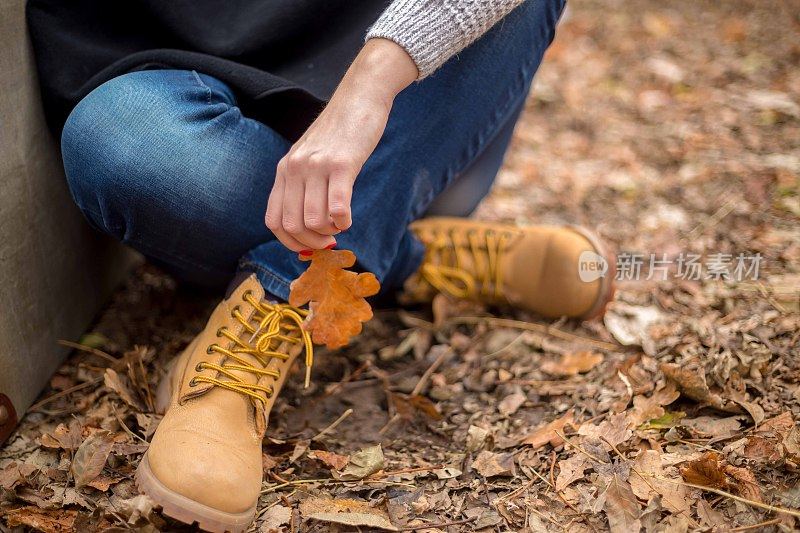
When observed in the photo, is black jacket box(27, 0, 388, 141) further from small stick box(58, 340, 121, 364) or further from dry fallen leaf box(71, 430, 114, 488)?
dry fallen leaf box(71, 430, 114, 488)

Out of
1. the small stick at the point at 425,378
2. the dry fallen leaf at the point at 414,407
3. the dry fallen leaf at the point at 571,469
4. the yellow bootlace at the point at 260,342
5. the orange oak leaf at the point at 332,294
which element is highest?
the orange oak leaf at the point at 332,294

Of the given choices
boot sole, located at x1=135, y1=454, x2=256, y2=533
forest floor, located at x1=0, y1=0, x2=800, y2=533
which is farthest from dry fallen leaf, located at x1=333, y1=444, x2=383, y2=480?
boot sole, located at x1=135, y1=454, x2=256, y2=533

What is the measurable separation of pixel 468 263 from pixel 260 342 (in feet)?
2.10

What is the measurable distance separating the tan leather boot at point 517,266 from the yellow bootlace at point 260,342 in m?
0.49

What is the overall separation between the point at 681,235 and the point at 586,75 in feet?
4.22

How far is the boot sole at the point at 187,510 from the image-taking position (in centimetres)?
106

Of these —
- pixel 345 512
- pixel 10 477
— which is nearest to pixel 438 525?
pixel 345 512

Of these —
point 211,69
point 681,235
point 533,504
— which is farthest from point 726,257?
point 211,69

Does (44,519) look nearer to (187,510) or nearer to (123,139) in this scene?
(187,510)

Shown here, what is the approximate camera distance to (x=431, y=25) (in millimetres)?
1148

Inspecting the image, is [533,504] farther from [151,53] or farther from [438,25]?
[151,53]

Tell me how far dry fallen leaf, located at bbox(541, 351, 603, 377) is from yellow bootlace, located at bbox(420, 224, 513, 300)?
0.23m

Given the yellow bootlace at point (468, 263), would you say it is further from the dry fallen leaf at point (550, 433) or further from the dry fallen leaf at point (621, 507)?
the dry fallen leaf at point (621, 507)

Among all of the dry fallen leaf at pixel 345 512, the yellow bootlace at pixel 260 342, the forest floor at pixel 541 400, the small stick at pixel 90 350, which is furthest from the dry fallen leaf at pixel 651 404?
the small stick at pixel 90 350
